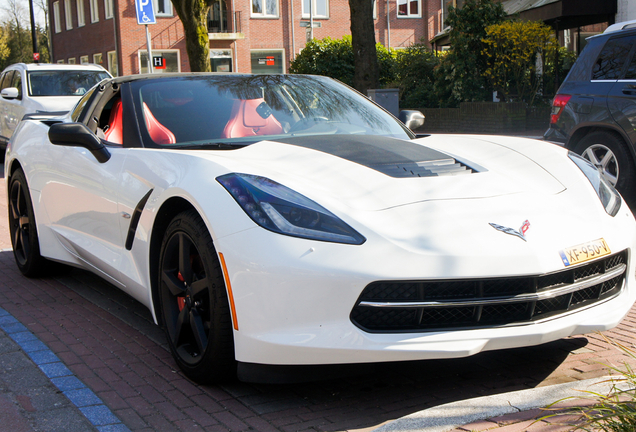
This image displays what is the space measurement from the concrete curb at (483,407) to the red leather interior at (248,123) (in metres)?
1.99

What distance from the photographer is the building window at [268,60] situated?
128 feet

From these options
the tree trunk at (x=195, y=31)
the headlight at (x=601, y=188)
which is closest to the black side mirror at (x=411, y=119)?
the headlight at (x=601, y=188)

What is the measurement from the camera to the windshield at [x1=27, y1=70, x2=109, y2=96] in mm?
13570

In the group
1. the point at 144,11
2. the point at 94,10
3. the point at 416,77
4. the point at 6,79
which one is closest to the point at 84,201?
the point at 144,11

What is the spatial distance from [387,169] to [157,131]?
4.57 ft

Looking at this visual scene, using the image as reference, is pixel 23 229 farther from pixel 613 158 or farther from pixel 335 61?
pixel 335 61

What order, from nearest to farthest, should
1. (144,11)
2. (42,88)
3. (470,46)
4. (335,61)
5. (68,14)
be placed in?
(42,88) < (144,11) < (470,46) < (335,61) < (68,14)

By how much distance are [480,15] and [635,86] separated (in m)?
12.2

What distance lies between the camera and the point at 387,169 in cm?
321

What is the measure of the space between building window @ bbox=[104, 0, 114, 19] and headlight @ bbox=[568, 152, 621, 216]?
121 ft

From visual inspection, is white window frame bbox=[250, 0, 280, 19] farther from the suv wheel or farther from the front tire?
the front tire

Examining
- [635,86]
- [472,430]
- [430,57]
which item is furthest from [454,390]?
[430,57]

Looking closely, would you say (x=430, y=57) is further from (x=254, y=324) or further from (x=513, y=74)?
(x=254, y=324)

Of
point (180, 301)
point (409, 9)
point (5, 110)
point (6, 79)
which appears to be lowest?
point (180, 301)
